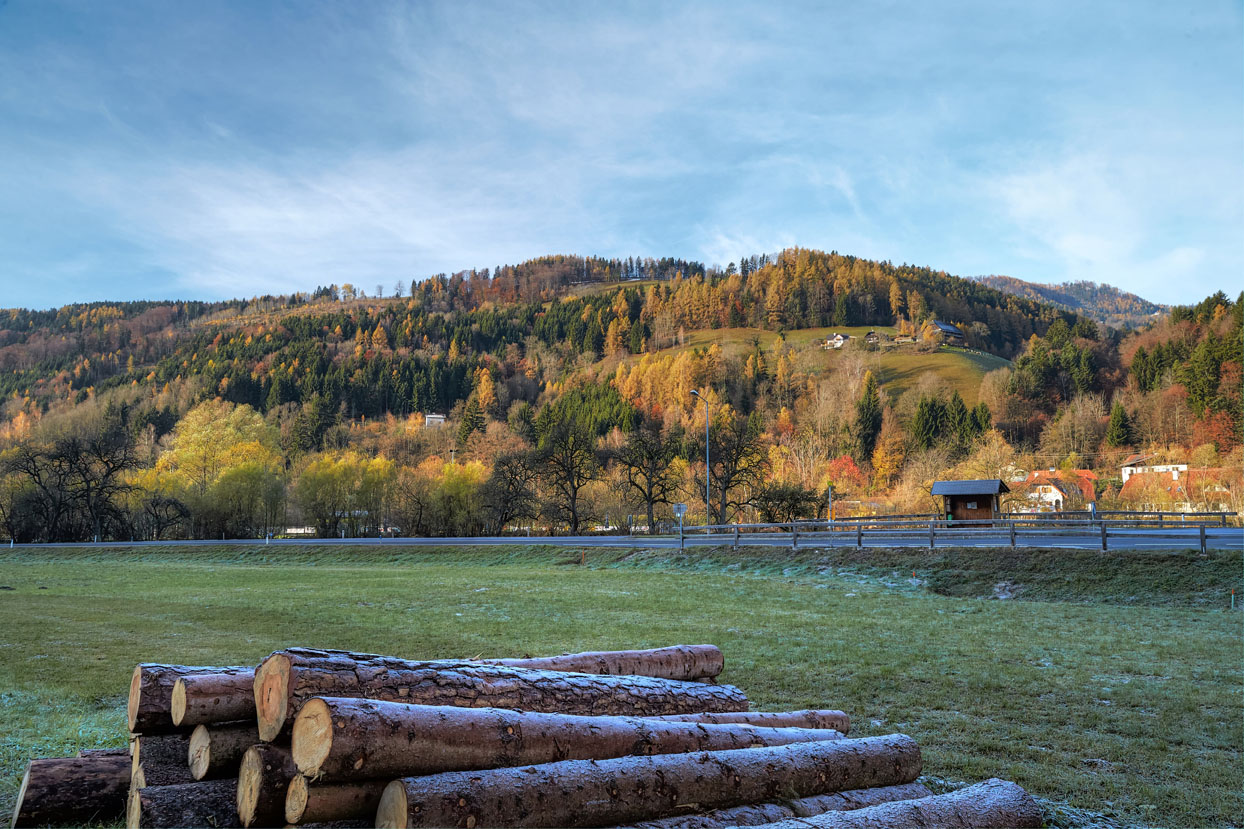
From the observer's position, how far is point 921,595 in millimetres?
18781

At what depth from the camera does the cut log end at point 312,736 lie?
316 cm

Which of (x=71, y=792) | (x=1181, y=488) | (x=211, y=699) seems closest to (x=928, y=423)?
(x=1181, y=488)

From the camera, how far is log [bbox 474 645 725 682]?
241 inches

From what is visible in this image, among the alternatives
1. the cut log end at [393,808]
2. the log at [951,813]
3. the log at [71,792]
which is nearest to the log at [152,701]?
the log at [71,792]

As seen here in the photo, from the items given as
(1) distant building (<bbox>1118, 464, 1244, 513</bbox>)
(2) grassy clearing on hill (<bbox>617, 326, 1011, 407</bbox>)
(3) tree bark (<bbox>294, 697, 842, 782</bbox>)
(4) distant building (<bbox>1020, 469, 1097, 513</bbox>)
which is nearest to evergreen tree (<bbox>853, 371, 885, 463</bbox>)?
(2) grassy clearing on hill (<bbox>617, 326, 1011, 407</bbox>)

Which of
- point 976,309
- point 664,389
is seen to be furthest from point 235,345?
point 976,309

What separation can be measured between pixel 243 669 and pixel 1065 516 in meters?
30.7

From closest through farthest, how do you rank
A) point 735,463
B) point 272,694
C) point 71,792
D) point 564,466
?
point 272,694 < point 71,792 < point 735,463 < point 564,466

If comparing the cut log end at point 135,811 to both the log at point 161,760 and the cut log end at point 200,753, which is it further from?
the cut log end at point 200,753

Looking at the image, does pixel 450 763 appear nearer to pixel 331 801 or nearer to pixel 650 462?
pixel 331 801

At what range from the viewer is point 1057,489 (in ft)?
205

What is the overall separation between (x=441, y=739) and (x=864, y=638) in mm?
10123

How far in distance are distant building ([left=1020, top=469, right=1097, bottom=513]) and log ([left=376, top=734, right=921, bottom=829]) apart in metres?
61.2

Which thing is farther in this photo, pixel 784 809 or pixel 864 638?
pixel 864 638
